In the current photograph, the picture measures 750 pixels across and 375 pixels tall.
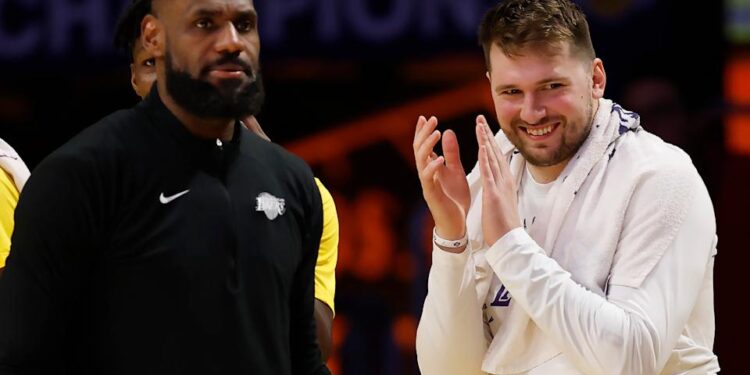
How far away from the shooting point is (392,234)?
5.15 metres

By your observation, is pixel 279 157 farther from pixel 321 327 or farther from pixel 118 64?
pixel 118 64

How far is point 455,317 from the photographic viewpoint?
2.93 meters

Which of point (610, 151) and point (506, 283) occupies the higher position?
point (610, 151)

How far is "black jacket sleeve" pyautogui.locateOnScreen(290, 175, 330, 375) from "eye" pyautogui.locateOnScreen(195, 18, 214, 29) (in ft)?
1.13

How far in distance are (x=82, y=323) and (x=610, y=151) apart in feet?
4.28

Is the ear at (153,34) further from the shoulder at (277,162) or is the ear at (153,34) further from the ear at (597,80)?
the ear at (597,80)

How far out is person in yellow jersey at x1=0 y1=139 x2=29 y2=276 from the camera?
2.88 m

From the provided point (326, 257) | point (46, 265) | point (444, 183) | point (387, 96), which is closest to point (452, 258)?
point (444, 183)

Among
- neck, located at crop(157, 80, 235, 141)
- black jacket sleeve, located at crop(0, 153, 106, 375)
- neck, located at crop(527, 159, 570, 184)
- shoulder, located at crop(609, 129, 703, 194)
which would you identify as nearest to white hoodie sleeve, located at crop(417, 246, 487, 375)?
neck, located at crop(527, 159, 570, 184)

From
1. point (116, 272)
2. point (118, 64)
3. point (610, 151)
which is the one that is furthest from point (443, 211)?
point (118, 64)

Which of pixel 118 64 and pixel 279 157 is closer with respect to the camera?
pixel 279 157

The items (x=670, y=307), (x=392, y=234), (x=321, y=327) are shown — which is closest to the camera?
(x=670, y=307)

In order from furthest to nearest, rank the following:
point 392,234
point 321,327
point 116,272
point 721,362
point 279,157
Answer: point 392,234 → point 721,362 → point 321,327 → point 279,157 → point 116,272

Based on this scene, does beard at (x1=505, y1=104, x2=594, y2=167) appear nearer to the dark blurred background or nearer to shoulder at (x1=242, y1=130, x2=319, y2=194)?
shoulder at (x1=242, y1=130, x2=319, y2=194)
